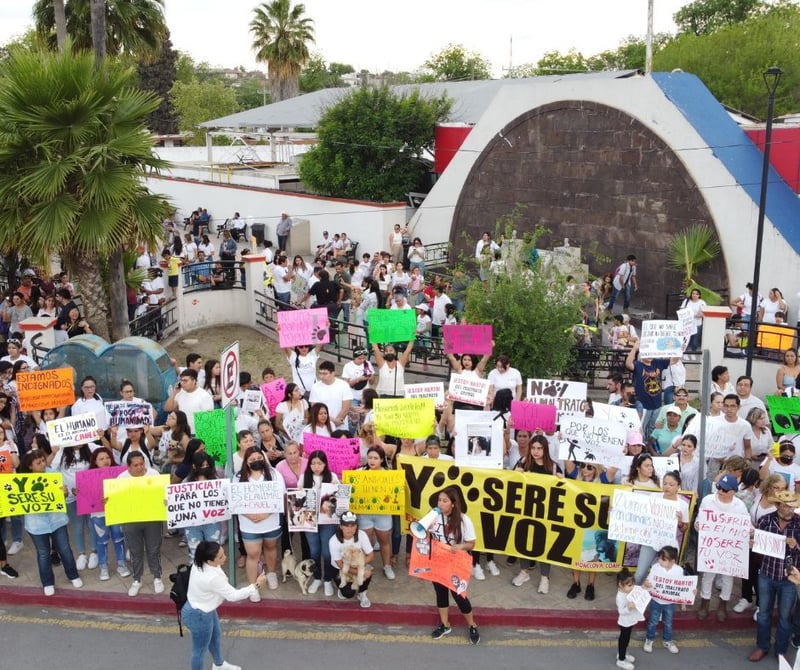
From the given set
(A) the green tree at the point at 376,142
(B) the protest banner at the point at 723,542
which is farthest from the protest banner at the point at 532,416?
(A) the green tree at the point at 376,142

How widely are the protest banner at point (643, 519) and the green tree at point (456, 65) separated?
65.8 metres

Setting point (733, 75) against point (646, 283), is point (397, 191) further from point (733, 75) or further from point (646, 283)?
point (733, 75)

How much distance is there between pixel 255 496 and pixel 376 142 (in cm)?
1964

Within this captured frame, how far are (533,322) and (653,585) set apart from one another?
224 inches

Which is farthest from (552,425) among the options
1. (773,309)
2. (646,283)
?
(646,283)

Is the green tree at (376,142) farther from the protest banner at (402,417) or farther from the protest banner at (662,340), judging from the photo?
the protest banner at (402,417)

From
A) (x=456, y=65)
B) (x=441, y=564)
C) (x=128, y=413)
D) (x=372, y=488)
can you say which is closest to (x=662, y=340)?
(x=372, y=488)

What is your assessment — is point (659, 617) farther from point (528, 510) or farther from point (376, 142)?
point (376, 142)

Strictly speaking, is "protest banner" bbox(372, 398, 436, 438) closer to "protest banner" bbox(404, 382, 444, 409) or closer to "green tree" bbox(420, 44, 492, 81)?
"protest banner" bbox(404, 382, 444, 409)

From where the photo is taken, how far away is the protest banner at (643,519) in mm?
7574

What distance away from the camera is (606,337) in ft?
49.4

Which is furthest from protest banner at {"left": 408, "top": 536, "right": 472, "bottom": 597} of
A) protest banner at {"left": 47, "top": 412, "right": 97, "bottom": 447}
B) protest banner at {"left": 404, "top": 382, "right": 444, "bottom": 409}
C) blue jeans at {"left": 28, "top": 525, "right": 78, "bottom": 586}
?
protest banner at {"left": 47, "top": 412, "right": 97, "bottom": 447}

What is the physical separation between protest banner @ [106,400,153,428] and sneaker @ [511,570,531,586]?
14.5 feet

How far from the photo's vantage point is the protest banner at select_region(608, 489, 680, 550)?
24.8ft
